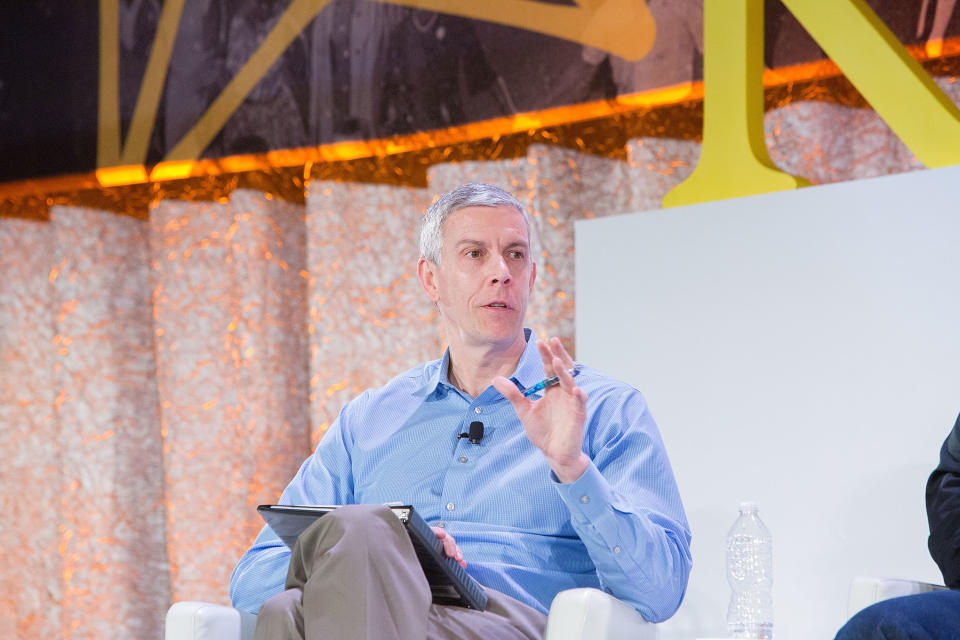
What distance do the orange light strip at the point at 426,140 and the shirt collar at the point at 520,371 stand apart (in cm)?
128

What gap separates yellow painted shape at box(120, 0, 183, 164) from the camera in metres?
4.14

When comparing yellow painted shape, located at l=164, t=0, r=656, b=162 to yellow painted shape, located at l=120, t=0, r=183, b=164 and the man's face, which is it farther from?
the man's face

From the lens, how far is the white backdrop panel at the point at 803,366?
2.31 m

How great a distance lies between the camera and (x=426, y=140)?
3650mm

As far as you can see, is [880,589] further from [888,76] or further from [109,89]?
[109,89]

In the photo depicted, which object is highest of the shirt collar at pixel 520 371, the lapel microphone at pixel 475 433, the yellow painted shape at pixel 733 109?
the yellow painted shape at pixel 733 109

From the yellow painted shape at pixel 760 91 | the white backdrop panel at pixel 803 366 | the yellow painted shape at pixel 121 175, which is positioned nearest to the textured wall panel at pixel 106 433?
the yellow painted shape at pixel 121 175

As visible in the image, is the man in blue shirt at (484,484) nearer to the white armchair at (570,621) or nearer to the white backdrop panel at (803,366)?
the white armchair at (570,621)

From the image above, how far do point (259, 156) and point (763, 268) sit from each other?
1974mm

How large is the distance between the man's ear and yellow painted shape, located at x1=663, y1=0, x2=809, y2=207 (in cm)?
88

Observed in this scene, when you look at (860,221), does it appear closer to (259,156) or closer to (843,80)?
(843,80)

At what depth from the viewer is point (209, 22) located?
4.10 m

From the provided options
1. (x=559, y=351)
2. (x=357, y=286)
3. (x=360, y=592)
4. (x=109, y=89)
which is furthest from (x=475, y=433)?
(x=109, y=89)

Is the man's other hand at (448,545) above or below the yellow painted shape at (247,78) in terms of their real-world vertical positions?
below
